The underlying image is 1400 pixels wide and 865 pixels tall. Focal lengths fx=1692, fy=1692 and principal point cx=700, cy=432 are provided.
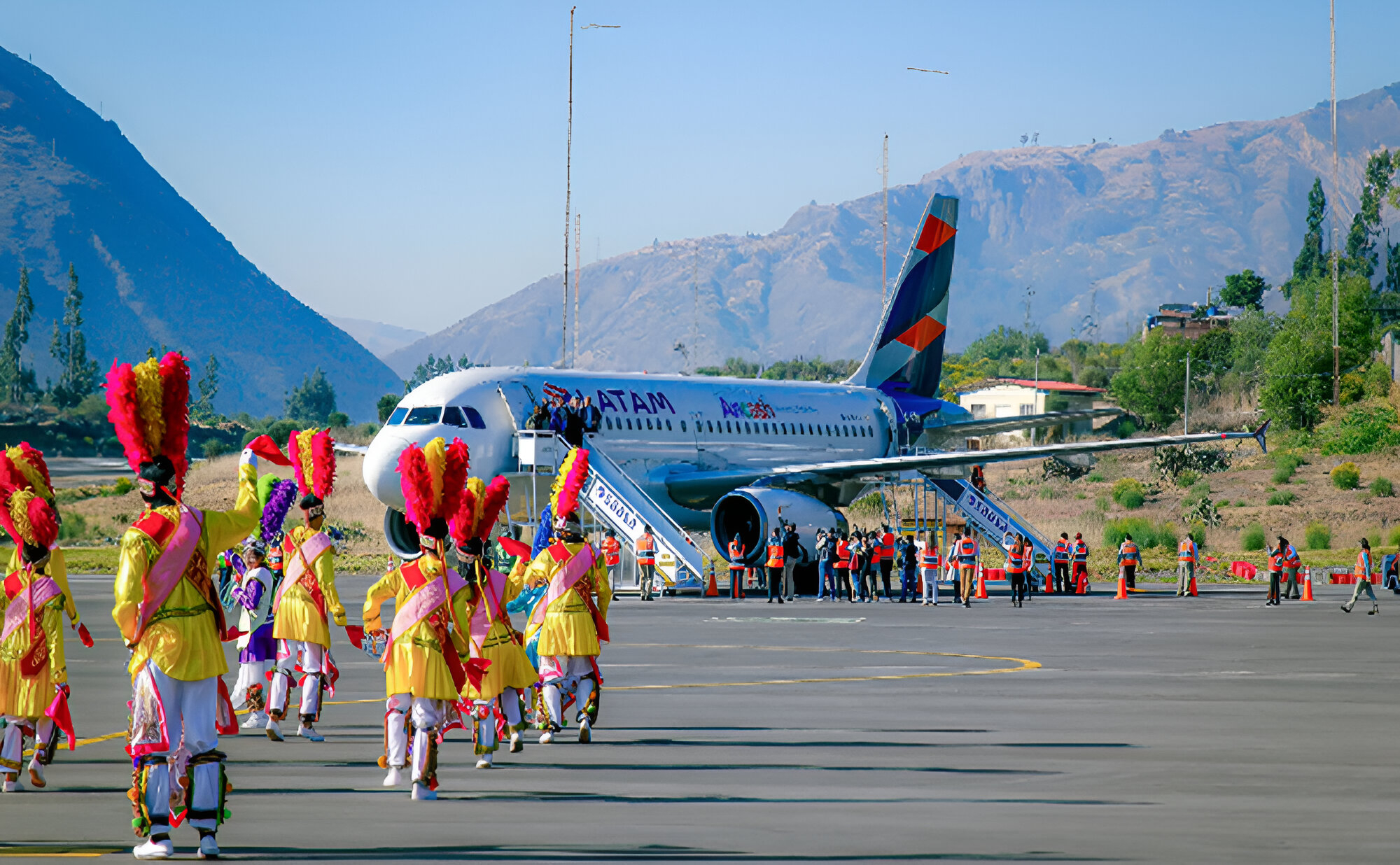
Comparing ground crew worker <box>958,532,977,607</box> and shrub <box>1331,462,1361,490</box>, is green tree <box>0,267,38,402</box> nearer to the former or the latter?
shrub <box>1331,462,1361,490</box>

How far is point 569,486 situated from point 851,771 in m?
3.76

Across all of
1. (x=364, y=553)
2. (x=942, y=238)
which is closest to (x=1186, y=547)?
(x=942, y=238)

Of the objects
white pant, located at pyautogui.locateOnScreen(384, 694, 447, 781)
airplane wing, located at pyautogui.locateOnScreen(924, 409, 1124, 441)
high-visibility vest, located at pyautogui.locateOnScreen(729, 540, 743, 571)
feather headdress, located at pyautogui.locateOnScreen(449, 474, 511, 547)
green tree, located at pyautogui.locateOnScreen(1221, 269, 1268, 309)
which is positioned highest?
green tree, located at pyautogui.locateOnScreen(1221, 269, 1268, 309)

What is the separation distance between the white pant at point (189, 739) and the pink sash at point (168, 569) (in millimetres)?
296

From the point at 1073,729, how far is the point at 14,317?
165 m

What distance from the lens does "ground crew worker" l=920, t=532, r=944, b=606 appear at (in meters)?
34.7

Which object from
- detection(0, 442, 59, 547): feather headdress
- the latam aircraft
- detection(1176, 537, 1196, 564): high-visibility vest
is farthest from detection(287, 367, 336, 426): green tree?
detection(0, 442, 59, 547): feather headdress

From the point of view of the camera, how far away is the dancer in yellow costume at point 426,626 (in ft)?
35.3

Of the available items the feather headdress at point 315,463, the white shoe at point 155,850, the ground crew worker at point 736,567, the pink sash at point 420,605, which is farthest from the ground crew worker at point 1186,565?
the white shoe at point 155,850

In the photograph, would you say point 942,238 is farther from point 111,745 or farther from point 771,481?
point 111,745

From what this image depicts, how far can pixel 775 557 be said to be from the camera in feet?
113

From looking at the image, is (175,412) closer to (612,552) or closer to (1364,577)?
(612,552)

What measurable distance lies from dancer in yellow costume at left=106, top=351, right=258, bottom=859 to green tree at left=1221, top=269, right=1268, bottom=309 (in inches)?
5941

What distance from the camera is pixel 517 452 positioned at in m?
33.9
